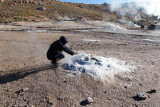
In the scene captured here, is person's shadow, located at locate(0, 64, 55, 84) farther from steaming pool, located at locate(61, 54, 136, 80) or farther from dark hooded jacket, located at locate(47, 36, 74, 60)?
steaming pool, located at locate(61, 54, 136, 80)

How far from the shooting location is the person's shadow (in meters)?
4.29

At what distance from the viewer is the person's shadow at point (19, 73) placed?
4.29 m

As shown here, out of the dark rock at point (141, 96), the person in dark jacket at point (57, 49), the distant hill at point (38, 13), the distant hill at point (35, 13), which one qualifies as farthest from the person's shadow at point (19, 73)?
the distant hill at point (35, 13)

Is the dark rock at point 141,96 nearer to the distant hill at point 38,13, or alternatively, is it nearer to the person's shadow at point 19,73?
the person's shadow at point 19,73

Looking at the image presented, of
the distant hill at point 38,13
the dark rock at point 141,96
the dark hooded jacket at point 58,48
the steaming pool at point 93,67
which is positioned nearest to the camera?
the dark rock at point 141,96

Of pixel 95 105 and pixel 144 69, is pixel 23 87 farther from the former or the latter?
pixel 144 69

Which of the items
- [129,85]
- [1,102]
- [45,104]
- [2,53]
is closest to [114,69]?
[129,85]

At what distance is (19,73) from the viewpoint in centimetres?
470

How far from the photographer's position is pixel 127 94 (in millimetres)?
3691

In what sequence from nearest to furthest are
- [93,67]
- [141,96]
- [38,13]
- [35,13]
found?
Result: [141,96], [93,67], [35,13], [38,13]

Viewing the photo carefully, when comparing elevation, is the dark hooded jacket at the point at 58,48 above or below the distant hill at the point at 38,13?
below

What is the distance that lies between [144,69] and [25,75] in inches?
142

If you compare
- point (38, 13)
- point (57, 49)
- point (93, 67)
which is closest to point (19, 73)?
point (57, 49)

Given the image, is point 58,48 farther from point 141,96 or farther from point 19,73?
point 141,96
